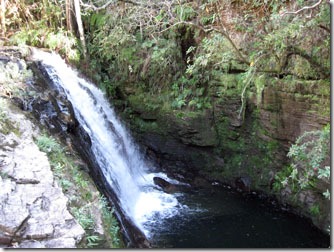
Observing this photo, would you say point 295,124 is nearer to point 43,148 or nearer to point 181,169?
point 181,169

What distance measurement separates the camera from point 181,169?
877 centimetres

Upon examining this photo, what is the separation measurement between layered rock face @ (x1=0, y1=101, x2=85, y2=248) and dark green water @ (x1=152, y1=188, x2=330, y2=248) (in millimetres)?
2640

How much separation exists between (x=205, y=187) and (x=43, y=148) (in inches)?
175

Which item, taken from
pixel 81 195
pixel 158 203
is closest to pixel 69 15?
pixel 158 203

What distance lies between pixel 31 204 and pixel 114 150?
4084 mm

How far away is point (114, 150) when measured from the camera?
7.73 m

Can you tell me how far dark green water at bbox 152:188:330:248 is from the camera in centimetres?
613

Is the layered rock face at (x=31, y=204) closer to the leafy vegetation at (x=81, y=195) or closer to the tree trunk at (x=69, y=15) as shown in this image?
the leafy vegetation at (x=81, y=195)

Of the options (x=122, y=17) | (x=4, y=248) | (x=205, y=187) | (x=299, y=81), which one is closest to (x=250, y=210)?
(x=205, y=187)

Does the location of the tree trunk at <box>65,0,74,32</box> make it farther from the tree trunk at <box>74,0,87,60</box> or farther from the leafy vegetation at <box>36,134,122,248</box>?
the leafy vegetation at <box>36,134,122,248</box>

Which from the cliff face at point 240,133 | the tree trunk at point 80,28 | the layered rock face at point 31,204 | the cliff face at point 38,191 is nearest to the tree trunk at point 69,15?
the tree trunk at point 80,28

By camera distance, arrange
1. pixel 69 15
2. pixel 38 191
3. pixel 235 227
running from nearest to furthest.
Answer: pixel 38 191
pixel 235 227
pixel 69 15

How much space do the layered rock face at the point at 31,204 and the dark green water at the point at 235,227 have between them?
264 centimetres

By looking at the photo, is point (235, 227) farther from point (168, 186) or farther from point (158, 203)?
point (168, 186)
